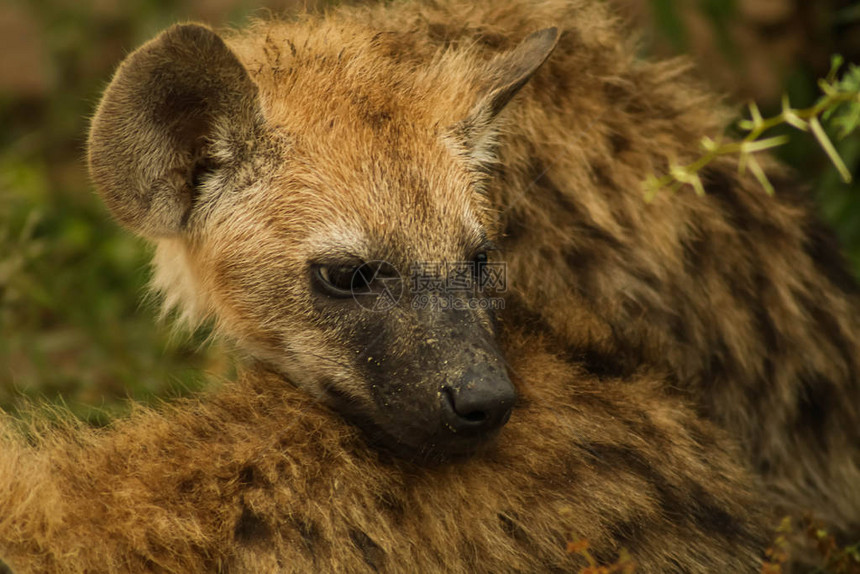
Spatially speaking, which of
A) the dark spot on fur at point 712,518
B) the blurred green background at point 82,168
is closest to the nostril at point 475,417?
the dark spot on fur at point 712,518

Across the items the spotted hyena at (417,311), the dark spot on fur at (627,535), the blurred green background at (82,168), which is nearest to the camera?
the spotted hyena at (417,311)

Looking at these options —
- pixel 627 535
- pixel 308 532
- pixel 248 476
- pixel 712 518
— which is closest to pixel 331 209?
pixel 248 476

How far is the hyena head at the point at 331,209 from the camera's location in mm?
2695

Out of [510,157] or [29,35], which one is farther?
[29,35]

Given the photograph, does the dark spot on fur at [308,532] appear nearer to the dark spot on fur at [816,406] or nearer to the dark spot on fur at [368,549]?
the dark spot on fur at [368,549]

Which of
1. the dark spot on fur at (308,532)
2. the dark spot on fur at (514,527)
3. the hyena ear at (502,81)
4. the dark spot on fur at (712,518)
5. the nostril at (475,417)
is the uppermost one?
the hyena ear at (502,81)

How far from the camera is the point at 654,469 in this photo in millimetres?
2801

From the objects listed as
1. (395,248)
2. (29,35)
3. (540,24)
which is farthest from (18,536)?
(29,35)

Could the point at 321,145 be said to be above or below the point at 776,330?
above

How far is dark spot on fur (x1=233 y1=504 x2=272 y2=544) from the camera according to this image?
→ 7.93 feet

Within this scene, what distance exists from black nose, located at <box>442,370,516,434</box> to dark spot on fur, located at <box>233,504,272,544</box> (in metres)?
0.51

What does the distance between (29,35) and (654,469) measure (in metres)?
5.66

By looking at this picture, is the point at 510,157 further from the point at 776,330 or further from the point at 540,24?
the point at 776,330

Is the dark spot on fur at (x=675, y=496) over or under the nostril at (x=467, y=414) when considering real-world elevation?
under
